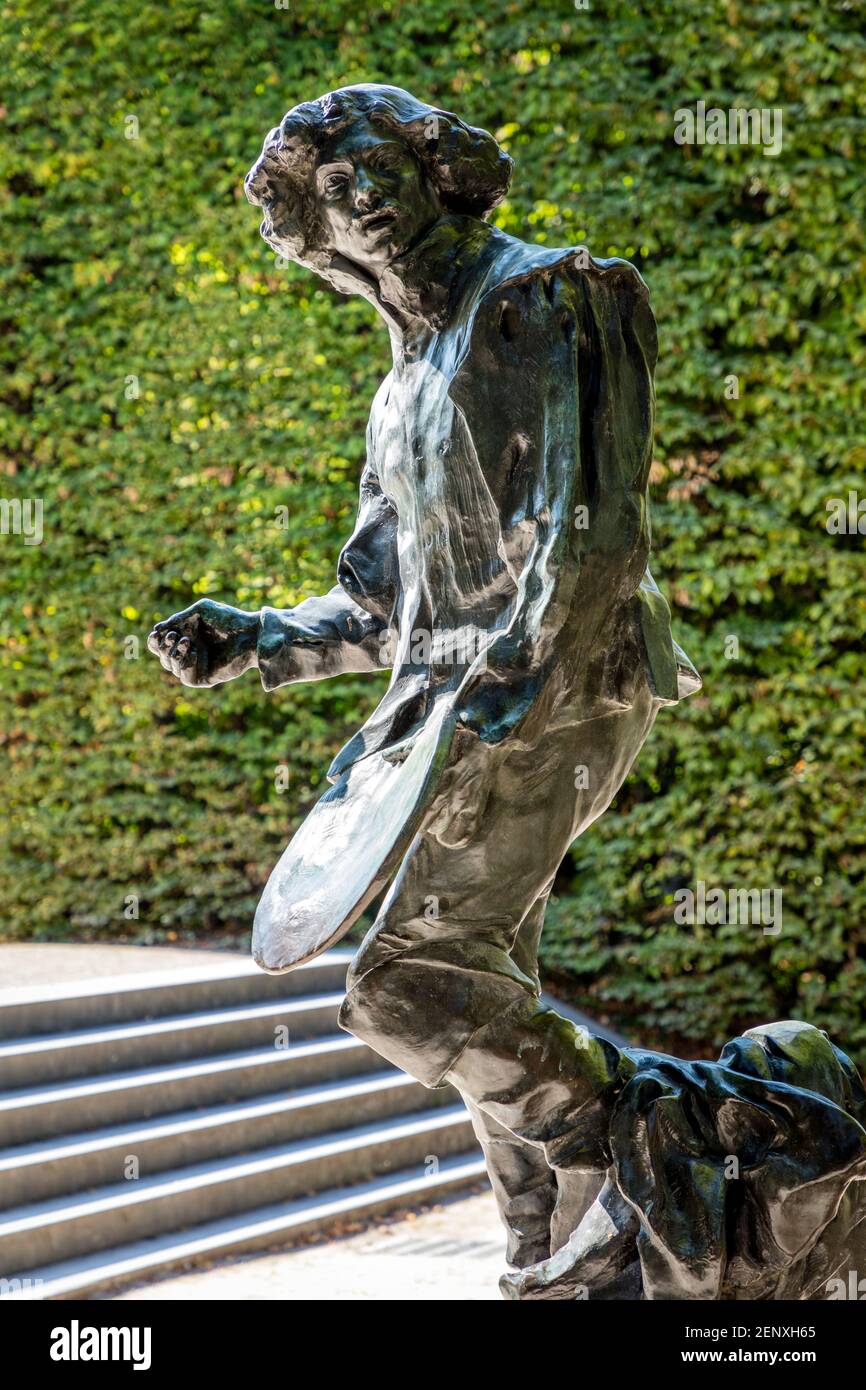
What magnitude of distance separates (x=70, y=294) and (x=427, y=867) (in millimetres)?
5704

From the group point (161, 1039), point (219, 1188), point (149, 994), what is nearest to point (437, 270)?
point (219, 1188)

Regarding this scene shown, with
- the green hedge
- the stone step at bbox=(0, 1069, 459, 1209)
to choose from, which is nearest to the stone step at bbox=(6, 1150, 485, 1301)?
the stone step at bbox=(0, 1069, 459, 1209)

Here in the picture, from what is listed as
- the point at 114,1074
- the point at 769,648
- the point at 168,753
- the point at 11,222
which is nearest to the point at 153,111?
the point at 11,222

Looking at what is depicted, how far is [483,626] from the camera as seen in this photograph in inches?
109

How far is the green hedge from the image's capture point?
620 cm

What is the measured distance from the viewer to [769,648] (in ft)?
20.8

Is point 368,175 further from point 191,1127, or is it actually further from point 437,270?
point 191,1127

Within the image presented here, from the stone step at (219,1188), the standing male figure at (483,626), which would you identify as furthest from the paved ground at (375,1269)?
the standing male figure at (483,626)

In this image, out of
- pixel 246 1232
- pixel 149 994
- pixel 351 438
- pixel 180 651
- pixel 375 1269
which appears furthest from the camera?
pixel 351 438

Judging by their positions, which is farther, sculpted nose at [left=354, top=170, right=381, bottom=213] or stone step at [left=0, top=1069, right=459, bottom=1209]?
stone step at [left=0, top=1069, right=459, bottom=1209]

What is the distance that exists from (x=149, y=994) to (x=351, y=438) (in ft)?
8.75

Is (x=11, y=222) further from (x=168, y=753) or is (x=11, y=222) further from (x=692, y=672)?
(x=692, y=672)

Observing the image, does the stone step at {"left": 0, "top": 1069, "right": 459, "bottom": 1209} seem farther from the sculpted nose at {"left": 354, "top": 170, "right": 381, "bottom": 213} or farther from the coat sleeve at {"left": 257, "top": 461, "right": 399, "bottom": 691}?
the sculpted nose at {"left": 354, "top": 170, "right": 381, "bottom": 213}

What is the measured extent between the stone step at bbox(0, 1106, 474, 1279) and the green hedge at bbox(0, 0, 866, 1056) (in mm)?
1311
